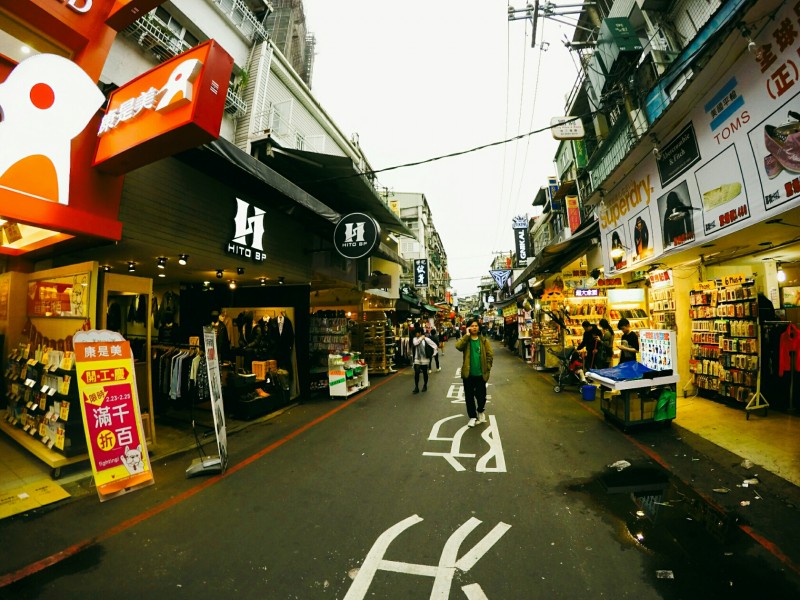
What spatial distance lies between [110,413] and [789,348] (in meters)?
11.6

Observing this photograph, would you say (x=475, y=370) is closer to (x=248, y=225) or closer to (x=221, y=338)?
(x=248, y=225)

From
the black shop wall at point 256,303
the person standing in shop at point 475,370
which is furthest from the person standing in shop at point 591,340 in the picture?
the black shop wall at point 256,303

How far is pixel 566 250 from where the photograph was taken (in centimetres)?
1038

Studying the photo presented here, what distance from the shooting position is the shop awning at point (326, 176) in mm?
7695

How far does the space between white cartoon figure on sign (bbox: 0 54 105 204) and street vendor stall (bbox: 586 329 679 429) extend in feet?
29.4

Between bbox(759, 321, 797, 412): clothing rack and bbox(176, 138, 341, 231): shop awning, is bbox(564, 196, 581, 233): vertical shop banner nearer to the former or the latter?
bbox(759, 321, 797, 412): clothing rack

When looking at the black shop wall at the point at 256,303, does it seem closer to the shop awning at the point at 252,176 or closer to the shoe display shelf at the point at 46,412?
the shop awning at the point at 252,176

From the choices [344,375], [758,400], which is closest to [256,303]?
[344,375]

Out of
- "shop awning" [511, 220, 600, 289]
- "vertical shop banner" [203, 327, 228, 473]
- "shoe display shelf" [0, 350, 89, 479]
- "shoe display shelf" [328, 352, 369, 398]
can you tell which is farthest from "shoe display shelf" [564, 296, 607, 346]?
"shoe display shelf" [0, 350, 89, 479]

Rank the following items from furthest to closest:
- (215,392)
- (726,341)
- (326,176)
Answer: (326,176)
(726,341)
(215,392)

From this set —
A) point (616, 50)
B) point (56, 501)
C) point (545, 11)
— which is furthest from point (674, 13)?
point (56, 501)

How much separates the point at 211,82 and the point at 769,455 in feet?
29.6

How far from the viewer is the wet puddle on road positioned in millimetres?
2363

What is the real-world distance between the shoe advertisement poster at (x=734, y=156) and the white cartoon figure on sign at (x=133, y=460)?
8.30 m
